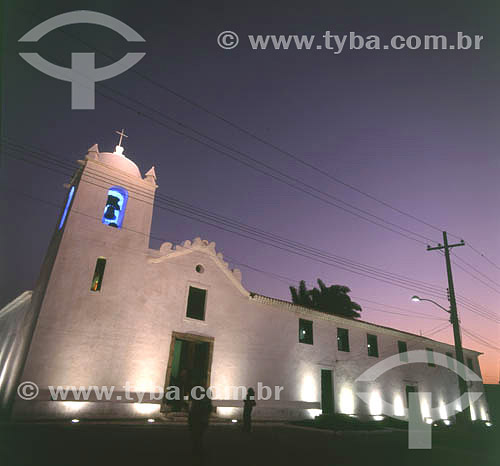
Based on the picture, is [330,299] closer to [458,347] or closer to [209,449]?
[458,347]

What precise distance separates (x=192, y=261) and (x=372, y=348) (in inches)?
617

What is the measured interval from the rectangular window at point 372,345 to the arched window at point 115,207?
749 inches

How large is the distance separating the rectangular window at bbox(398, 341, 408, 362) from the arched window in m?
22.9

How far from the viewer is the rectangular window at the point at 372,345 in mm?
24141

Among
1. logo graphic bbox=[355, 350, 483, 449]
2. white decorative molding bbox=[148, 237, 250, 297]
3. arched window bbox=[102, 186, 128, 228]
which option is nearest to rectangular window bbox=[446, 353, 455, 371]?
logo graphic bbox=[355, 350, 483, 449]

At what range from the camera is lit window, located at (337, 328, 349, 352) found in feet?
73.4

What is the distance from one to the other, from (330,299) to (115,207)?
2800 cm

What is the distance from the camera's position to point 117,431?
405 inches

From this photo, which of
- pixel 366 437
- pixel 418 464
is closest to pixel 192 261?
pixel 366 437

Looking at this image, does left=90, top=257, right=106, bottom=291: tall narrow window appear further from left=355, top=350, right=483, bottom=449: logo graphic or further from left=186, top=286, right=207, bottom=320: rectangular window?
left=355, top=350, right=483, bottom=449: logo graphic

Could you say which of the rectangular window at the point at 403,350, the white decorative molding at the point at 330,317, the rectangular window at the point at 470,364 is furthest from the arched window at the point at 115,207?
the rectangular window at the point at 470,364

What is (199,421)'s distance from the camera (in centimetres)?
676

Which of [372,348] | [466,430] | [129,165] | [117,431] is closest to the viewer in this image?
[117,431]

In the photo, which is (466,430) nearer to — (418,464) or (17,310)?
(418,464)
